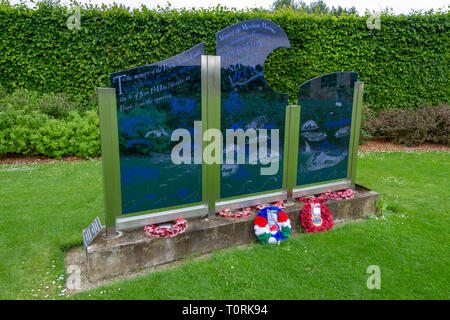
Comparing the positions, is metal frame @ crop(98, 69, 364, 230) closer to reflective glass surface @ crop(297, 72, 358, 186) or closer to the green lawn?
reflective glass surface @ crop(297, 72, 358, 186)

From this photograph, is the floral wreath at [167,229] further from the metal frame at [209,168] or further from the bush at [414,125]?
the bush at [414,125]

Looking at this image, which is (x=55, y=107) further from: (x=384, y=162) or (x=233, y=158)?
(x=384, y=162)

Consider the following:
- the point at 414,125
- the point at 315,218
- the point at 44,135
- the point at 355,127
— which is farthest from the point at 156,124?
the point at 414,125

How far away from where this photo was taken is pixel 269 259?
12.2ft

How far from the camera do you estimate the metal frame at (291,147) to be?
4.54 m

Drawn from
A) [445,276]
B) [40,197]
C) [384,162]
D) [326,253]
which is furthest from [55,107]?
[445,276]

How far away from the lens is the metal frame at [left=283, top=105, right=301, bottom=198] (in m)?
4.54

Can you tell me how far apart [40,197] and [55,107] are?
13.3 ft

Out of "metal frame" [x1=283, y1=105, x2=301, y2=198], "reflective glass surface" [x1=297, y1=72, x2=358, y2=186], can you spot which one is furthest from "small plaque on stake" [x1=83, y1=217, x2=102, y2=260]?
"reflective glass surface" [x1=297, y1=72, x2=358, y2=186]

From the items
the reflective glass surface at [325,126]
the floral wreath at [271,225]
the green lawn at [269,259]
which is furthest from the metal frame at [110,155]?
the reflective glass surface at [325,126]

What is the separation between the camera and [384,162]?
8133mm

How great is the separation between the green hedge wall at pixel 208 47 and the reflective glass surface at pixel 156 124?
20.8 feet

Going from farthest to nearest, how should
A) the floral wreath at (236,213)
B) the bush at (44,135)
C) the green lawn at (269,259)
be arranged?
1. the bush at (44,135)
2. the floral wreath at (236,213)
3. the green lawn at (269,259)
